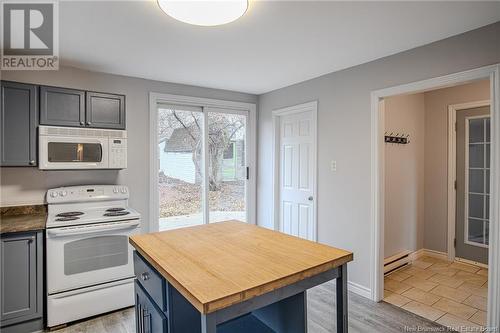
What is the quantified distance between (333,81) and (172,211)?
2631mm

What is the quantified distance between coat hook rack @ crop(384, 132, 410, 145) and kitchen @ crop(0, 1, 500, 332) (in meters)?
0.84

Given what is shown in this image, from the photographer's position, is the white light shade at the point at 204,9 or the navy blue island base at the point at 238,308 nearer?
the navy blue island base at the point at 238,308

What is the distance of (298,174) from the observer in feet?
12.8

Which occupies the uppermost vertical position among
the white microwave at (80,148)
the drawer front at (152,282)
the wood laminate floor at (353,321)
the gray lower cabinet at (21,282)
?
the white microwave at (80,148)

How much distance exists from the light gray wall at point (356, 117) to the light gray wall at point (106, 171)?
5.90 feet

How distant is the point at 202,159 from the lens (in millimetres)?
4043

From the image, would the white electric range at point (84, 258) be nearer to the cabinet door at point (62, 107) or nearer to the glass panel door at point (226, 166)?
the cabinet door at point (62, 107)

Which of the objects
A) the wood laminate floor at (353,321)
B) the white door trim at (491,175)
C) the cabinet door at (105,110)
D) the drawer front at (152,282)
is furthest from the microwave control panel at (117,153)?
the white door trim at (491,175)

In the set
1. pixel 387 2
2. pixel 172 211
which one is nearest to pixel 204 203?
pixel 172 211

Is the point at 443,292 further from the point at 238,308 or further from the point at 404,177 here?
the point at 238,308

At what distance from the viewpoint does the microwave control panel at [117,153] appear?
9.81 ft

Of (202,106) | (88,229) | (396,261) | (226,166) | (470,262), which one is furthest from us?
(226,166)

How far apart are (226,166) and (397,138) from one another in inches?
94.6

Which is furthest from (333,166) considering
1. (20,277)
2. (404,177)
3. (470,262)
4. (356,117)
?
(20,277)
